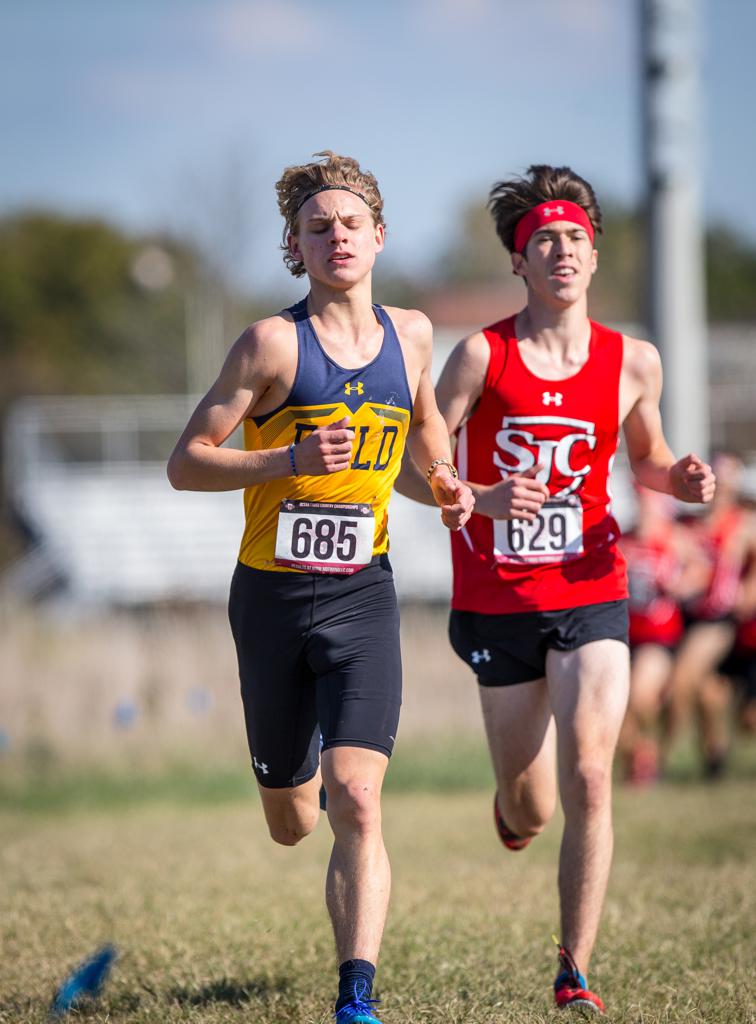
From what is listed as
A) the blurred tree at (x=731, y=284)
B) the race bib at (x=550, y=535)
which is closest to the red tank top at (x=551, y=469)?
the race bib at (x=550, y=535)

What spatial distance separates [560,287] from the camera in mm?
4934

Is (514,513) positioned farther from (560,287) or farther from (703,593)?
(703,593)

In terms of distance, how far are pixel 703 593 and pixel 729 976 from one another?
6775 mm

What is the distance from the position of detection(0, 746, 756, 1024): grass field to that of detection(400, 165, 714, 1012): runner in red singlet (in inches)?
29.9

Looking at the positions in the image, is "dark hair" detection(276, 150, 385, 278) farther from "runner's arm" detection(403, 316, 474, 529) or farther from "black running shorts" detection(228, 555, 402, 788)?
"black running shorts" detection(228, 555, 402, 788)

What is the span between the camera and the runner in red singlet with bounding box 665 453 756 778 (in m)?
11.1

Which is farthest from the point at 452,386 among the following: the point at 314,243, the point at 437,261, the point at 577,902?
the point at 437,261

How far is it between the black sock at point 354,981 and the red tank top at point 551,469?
1542 mm

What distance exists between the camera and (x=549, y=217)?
5.00 metres

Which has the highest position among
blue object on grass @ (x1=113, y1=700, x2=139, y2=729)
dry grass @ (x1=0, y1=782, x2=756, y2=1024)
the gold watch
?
the gold watch

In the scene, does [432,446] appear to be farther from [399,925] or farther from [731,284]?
[731,284]

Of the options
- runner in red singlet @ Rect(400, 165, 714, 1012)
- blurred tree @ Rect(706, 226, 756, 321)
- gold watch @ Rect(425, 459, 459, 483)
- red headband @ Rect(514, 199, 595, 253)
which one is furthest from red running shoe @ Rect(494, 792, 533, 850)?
blurred tree @ Rect(706, 226, 756, 321)

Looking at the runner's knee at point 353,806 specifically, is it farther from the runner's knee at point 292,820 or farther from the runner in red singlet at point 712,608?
the runner in red singlet at point 712,608

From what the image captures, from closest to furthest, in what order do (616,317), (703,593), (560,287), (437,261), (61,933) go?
(560,287)
(61,933)
(703,593)
(616,317)
(437,261)
